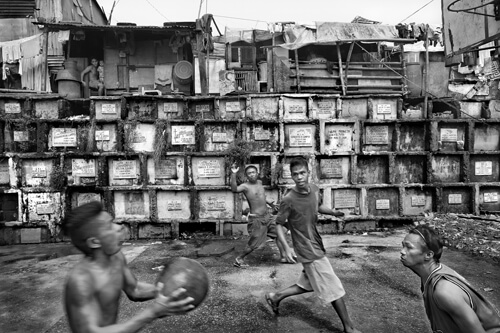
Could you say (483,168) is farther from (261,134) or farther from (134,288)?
(134,288)

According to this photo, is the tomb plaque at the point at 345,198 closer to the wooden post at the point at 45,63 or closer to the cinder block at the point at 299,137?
the cinder block at the point at 299,137

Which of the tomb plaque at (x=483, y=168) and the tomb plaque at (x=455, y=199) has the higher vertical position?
the tomb plaque at (x=483, y=168)

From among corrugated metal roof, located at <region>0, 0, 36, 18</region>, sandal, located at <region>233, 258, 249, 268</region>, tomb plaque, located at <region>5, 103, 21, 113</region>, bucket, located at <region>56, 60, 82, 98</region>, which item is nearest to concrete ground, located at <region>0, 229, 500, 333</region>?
sandal, located at <region>233, 258, 249, 268</region>

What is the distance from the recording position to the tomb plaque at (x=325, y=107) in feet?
Answer: 28.8

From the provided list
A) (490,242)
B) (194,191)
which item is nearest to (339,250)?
(490,242)

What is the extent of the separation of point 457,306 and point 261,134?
6.90 meters

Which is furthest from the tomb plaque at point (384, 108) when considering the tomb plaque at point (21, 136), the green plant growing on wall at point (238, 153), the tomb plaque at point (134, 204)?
the tomb plaque at point (21, 136)

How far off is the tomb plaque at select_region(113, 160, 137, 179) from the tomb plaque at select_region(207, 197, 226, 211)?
6.10 ft

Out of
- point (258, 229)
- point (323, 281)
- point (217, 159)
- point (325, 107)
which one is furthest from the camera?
point (325, 107)

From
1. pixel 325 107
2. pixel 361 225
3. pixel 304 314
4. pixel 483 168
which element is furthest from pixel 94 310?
pixel 483 168

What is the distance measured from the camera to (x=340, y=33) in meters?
12.7

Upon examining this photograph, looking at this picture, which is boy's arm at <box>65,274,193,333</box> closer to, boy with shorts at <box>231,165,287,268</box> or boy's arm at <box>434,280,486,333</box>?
boy's arm at <box>434,280,486,333</box>

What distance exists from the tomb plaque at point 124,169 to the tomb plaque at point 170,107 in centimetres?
153

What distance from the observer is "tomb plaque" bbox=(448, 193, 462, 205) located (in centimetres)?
877
